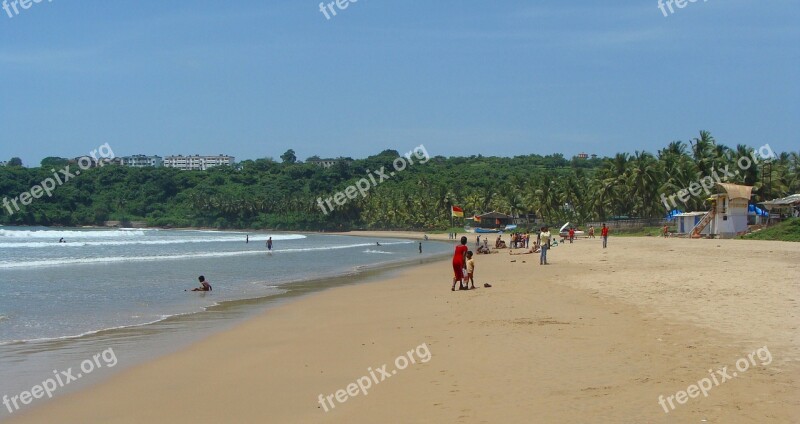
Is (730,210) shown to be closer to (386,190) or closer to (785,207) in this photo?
(785,207)

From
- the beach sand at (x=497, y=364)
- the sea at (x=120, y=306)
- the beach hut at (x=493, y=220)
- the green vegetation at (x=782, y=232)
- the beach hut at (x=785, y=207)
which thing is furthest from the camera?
the beach hut at (x=493, y=220)

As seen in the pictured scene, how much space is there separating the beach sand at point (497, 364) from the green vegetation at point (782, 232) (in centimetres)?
2577

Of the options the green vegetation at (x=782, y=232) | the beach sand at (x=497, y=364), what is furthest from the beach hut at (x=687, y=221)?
the beach sand at (x=497, y=364)

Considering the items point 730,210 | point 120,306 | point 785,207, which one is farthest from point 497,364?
point 785,207

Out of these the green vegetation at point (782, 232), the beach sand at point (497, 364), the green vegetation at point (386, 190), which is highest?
the green vegetation at point (386, 190)

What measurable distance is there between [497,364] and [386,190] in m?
136

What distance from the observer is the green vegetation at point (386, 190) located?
64.6 metres

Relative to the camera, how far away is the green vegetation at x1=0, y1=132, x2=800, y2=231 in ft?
212

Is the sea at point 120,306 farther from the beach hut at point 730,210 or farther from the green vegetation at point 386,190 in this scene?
the green vegetation at point 386,190

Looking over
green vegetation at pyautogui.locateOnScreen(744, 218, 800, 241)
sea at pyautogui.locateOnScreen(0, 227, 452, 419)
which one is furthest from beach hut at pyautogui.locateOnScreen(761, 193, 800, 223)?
sea at pyautogui.locateOnScreen(0, 227, 452, 419)

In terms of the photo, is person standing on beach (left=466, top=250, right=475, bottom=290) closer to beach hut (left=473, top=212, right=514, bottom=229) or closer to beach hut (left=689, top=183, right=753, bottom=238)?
beach hut (left=689, top=183, right=753, bottom=238)

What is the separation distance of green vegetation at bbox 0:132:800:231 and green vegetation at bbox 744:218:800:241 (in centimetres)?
1564

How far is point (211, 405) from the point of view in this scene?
307 inches

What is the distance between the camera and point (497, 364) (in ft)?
28.7
